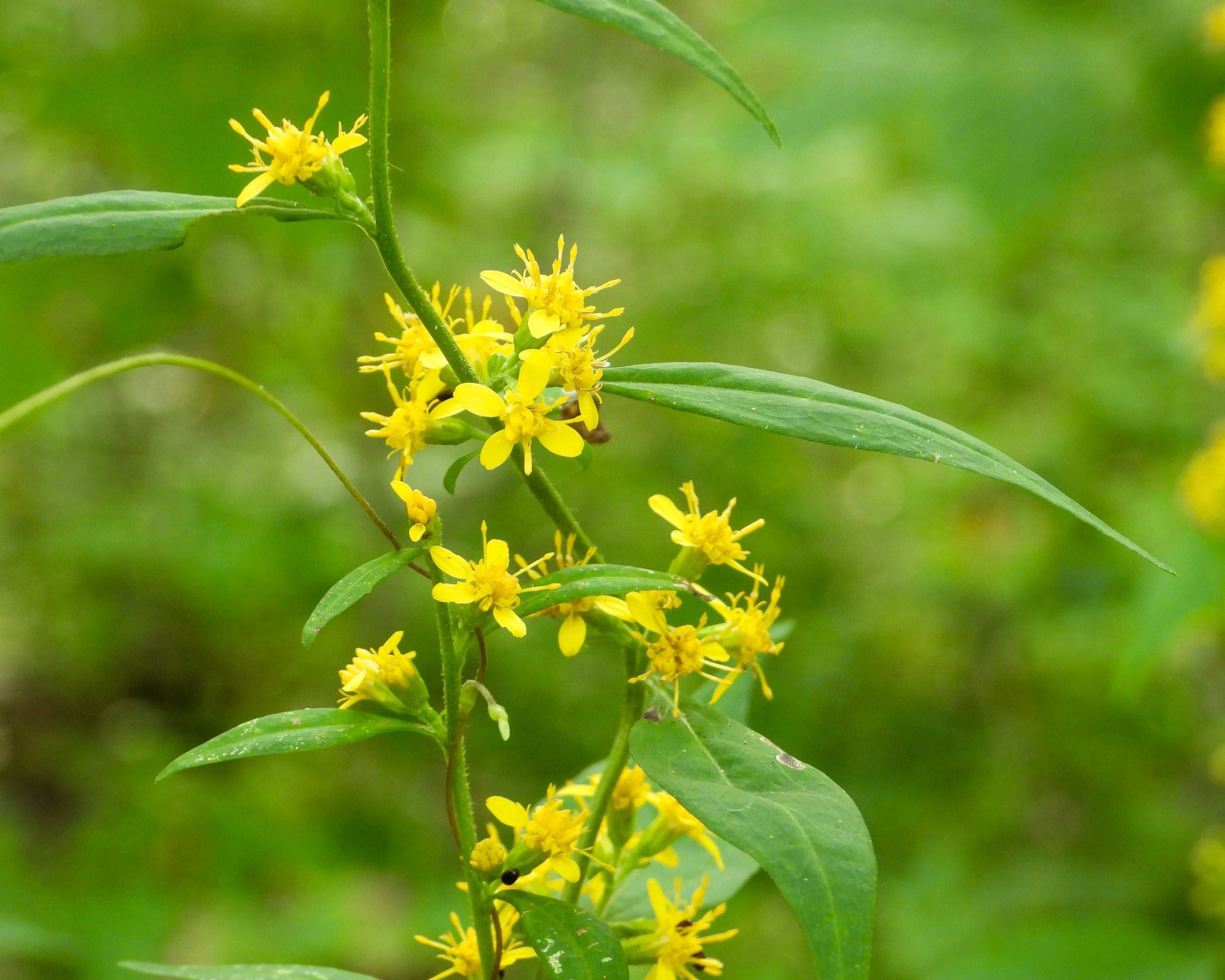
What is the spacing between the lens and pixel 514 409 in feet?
2.34

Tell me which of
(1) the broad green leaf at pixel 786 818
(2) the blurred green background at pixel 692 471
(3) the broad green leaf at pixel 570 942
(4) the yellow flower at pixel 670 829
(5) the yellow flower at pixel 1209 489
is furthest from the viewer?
(2) the blurred green background at pixel 692 471

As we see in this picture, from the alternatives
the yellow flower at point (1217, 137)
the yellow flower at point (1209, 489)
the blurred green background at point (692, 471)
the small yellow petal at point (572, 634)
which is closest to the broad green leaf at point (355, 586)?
the small yellow petal at point (572, 634)

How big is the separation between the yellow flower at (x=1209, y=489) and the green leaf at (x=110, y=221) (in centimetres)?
218

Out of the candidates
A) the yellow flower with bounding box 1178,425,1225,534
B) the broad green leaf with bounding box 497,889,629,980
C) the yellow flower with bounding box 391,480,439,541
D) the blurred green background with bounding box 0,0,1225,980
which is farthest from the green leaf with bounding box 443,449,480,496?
the yellow flower with bounding box 1178,425,1225,534

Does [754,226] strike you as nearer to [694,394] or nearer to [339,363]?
[339,363]

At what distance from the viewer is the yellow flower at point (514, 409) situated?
697 mm

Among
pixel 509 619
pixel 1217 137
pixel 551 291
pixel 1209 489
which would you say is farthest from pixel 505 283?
pixel 1217 137

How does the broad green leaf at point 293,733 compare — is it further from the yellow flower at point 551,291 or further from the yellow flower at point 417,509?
the yellow flower at point 551,291

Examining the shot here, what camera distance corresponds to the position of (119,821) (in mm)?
3365

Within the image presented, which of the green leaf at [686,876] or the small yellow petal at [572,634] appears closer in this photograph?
the small yellow petal at [572,634]

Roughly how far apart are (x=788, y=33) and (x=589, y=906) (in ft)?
7.79

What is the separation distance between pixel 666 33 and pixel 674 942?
63 cm

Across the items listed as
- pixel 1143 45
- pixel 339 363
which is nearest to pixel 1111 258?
pixel 1143 45

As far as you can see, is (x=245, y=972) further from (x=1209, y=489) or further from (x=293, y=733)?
(x=1209, y=489)
